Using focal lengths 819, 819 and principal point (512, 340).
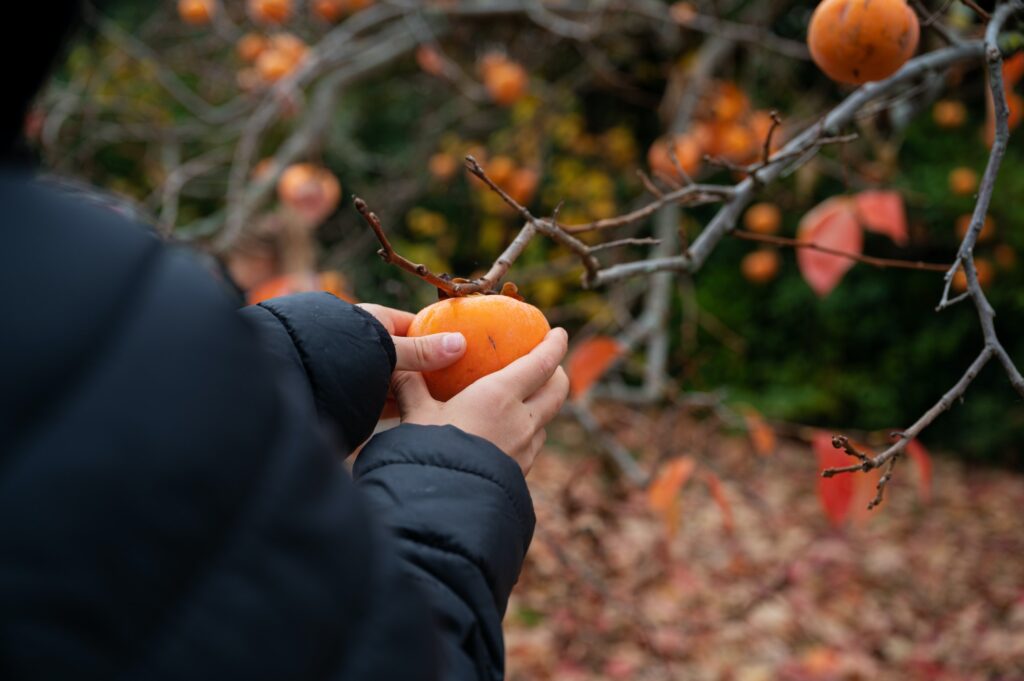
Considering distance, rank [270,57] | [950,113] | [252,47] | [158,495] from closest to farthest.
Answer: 1. [158,495]
2. [270,57]
3. [950,113]
4. [252,47]

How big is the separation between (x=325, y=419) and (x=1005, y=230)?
170 inches

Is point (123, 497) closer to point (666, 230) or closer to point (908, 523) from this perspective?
point (666, 230)

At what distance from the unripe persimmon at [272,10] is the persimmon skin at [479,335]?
332 centimetres

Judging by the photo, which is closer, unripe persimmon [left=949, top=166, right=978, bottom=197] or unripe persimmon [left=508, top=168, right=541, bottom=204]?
unripe persimmon [left=949, top=166, right=978, bottom=197]

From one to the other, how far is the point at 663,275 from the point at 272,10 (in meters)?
2.26

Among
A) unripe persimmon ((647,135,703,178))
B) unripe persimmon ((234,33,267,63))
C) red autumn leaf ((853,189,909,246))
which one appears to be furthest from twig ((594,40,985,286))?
unripe persimmon ((234,33,267,63))

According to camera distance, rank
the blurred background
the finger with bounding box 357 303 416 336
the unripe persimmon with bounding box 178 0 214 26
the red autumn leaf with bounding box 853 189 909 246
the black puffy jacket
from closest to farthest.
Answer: the black puffy jacket → the finger with bounding box 357 303 416 336 → the red autumn leaf with bounding box 853 189 909 246 → the blurred background → the unripe persimmon with bounding box 178 0 214 26

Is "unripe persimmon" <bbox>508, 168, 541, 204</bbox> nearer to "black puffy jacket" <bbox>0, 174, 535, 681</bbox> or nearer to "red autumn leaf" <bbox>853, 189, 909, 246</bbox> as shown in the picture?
"red autumn leaf" <bbox>853, 189, 909, 246</bbox>

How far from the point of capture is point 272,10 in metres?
3.85

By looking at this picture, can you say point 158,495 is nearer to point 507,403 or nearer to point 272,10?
point 507,403

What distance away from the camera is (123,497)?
0.47m

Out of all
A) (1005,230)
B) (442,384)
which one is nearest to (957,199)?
(1005,230)

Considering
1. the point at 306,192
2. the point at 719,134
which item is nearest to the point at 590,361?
the point at 306,192

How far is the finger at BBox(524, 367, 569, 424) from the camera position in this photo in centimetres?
102
